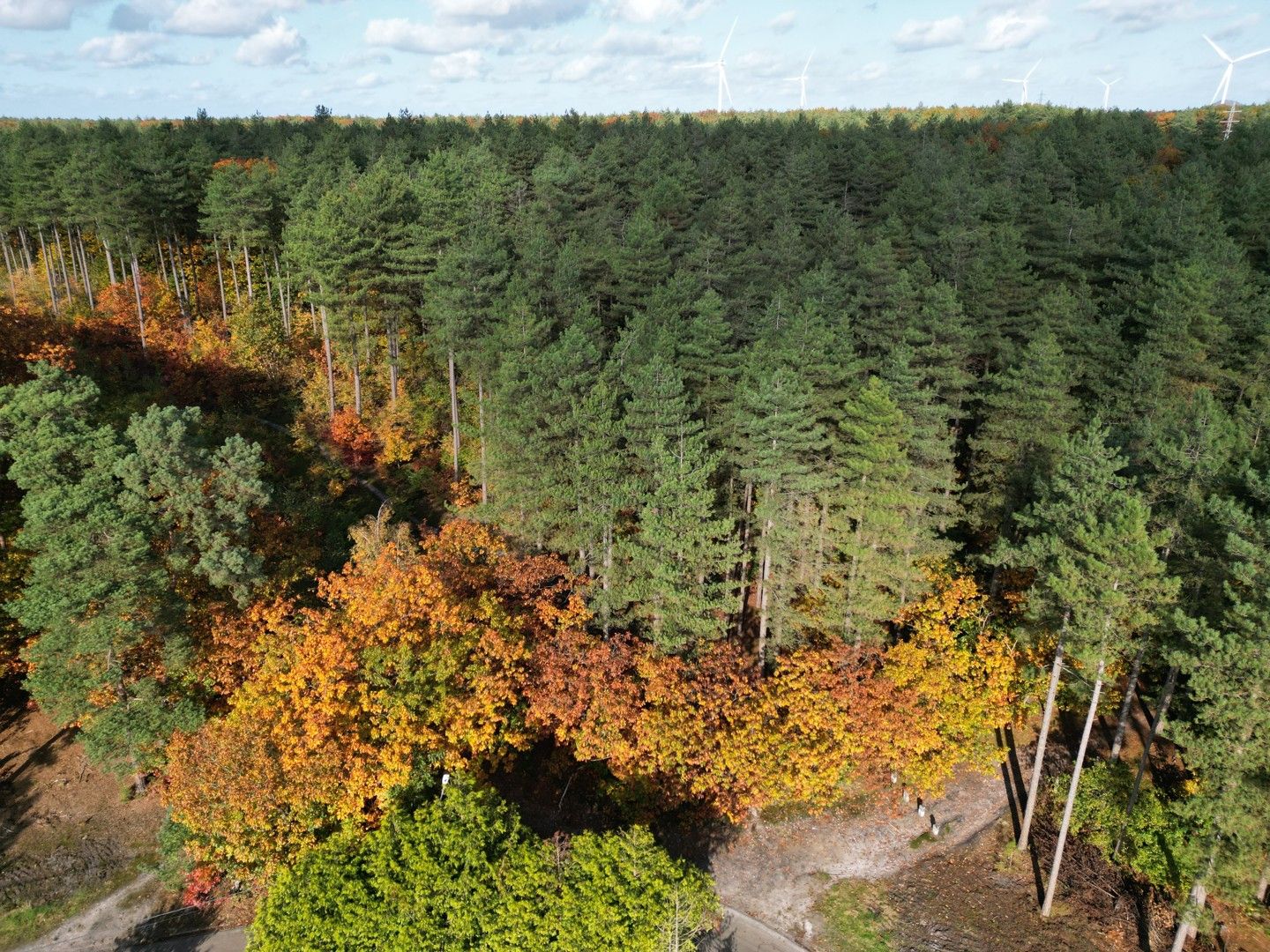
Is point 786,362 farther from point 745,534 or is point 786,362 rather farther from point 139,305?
point 139,305

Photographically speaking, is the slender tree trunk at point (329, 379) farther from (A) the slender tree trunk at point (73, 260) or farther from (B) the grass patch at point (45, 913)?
(A) the slender tree trunk at point (73, 260)

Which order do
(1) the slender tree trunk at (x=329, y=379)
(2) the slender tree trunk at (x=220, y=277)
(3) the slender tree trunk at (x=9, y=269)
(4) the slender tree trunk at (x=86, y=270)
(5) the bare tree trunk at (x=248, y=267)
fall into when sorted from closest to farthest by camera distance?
(1) the slender tree trunk at (x=329, y=379) < (5) the bare tree trunk at (x=248, y=267) < (2) the slender tree trunk at (x=220, y=277) < (4) the slender tree trunk at (x=86, y=270) < (3) the slender tree trunk at (x=9, y=269)

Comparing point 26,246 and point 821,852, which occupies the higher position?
point 26,246

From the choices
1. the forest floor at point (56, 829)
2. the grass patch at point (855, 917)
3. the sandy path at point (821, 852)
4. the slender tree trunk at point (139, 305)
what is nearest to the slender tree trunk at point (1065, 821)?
the sandy path at point (821, 852)

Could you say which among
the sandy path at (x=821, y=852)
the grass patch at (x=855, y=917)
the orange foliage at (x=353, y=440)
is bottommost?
the grass patch at (x=855, y=917)

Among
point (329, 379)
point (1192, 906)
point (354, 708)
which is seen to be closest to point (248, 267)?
point (329, 379)

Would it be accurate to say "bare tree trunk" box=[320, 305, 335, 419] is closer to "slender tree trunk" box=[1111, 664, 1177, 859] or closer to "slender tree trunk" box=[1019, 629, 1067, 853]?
"slender tree trunk" box=[1019, 629, 1067, 853]
